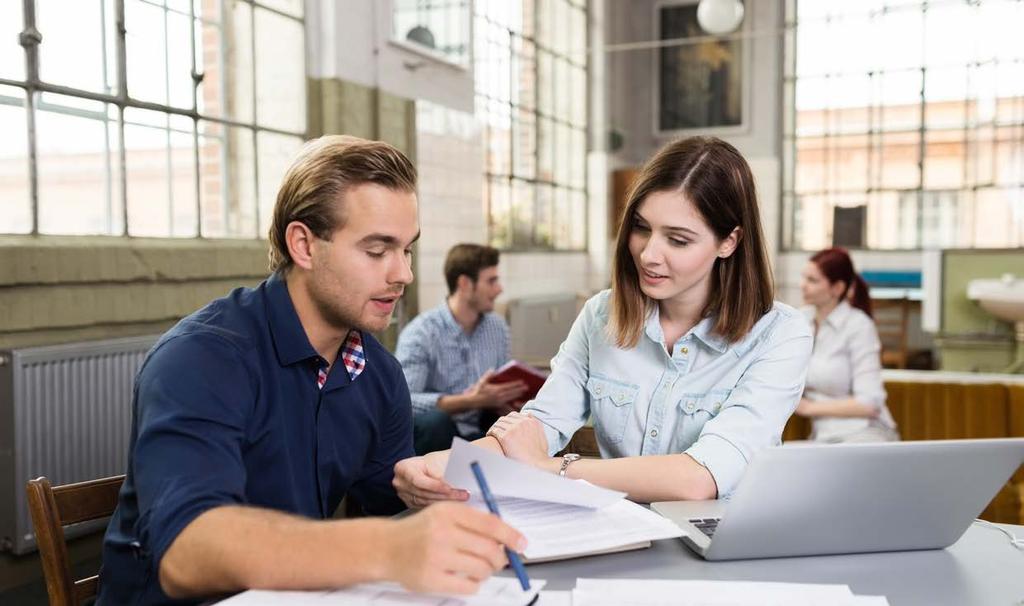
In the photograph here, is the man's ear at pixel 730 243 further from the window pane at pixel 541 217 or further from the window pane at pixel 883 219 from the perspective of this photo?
the window pane at pixel 883 219

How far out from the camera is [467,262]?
12.8ft

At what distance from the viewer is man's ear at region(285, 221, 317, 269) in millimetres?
1447

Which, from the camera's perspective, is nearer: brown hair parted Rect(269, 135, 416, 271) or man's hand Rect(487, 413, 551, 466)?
brown hair parted Rect(269, 135, 416, 271)

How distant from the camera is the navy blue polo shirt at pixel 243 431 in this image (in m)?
1.15

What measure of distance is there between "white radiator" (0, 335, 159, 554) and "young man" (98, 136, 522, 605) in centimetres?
A: 171

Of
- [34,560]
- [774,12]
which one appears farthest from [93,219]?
[774,12]

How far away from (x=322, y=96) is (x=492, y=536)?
3.85 meters

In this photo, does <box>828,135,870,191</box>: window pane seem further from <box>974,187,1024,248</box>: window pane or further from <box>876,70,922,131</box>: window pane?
<box>974,187,1024,248</box>: window pane

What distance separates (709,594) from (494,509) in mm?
272

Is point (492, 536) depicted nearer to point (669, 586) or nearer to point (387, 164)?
point (669, 586)

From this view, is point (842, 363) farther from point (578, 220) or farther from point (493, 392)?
point (578, 220)

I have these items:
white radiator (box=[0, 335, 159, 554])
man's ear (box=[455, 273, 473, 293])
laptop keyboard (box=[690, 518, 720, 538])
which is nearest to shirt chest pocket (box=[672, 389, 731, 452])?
laptop keyboard (box=[690, 518, 720, 538])

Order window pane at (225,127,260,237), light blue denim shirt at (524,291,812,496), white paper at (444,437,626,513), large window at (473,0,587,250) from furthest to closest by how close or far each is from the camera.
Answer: large window at (473,0,587,250) < window pane at (225,127,260,237) < light blue denim shirt at (524,291,812,496) < white paper at (444,437,626,513)

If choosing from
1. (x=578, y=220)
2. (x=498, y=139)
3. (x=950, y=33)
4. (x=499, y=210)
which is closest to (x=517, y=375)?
(x=499, y=210)
